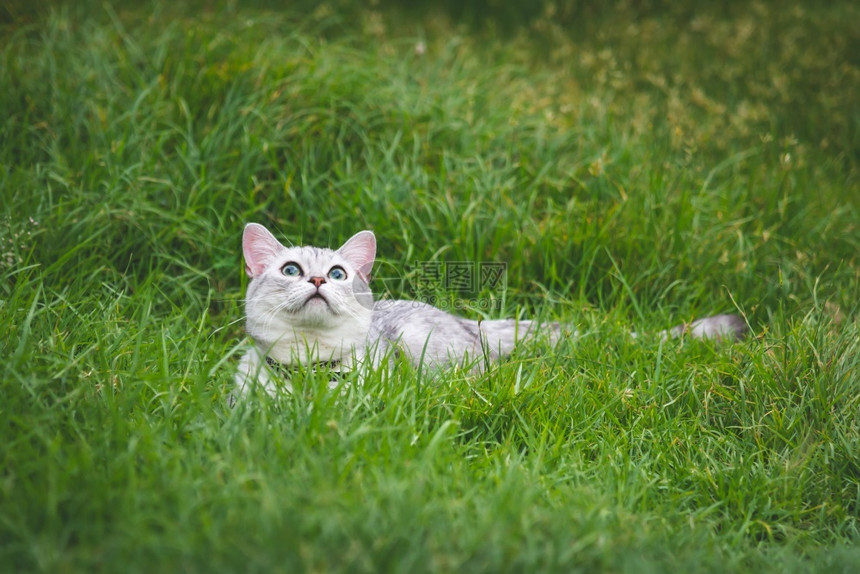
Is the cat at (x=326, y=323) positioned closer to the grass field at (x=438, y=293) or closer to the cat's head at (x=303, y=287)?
the cat's head at (x=303, y=287)

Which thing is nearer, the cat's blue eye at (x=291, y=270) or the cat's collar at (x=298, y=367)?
the cat's collar at (x=298, y=367)

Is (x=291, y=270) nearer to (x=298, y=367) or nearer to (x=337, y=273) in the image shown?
(x=337, y=273)

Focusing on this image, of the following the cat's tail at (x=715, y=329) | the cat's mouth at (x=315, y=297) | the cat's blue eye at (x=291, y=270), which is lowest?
the cat's tail at (x=715, y=329)

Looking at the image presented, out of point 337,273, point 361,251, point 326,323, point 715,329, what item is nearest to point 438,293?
point 361,251

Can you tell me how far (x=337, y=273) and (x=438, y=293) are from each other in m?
0.88

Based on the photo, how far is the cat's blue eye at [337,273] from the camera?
3240 millimetres

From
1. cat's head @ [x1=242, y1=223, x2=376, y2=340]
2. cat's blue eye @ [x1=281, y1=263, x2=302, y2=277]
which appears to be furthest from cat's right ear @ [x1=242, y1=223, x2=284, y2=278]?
cat's blue eye @ [x1=281, y1=263, x2=302, y2=277]

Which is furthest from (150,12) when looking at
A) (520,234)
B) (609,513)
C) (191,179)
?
(609,513)

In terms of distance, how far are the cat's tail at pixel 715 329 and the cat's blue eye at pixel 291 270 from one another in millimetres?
1891

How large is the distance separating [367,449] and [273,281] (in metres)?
0.96

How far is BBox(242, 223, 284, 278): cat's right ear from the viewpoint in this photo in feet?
11.0

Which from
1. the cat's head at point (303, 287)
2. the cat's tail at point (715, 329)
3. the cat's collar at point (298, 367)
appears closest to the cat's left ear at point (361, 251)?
the cat's head at point (303, 287)

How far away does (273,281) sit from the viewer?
3.19 metres

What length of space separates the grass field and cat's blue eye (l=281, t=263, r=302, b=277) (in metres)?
0.50
